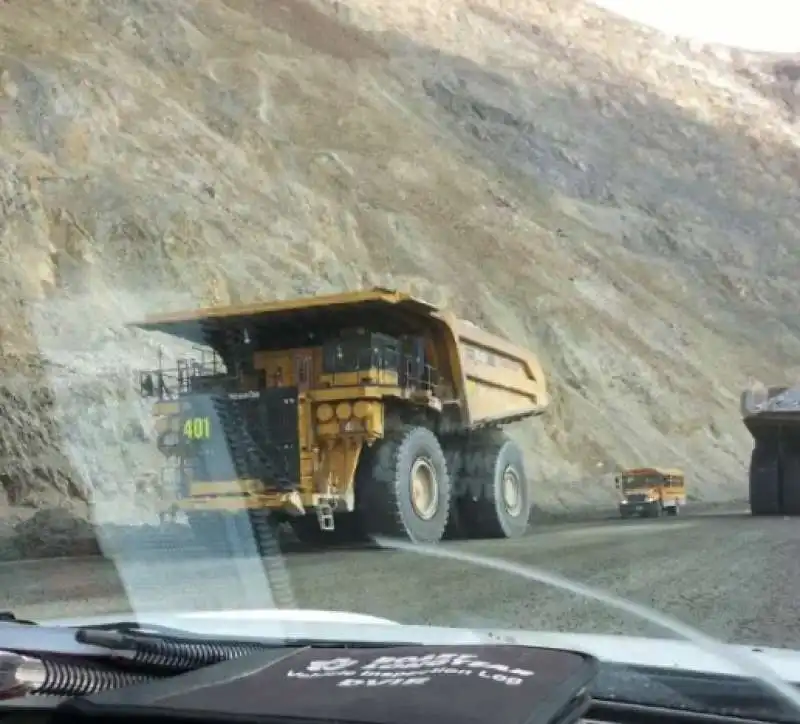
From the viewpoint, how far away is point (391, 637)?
2689 millimetres

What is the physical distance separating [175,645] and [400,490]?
7021 mm

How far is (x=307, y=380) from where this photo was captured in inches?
375

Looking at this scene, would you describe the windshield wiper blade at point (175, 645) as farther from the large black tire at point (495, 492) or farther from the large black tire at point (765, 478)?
the large black tire at point (765, 478)

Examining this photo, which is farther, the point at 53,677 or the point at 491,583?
the point at 491,583

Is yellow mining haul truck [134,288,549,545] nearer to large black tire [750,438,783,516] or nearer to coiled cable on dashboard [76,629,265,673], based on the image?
large black tire [750,438,783,516]

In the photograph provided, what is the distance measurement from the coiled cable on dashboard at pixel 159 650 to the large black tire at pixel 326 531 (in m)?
6.85

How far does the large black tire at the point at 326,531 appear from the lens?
30.5 ft

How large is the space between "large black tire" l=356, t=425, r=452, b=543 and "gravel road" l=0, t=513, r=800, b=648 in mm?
352

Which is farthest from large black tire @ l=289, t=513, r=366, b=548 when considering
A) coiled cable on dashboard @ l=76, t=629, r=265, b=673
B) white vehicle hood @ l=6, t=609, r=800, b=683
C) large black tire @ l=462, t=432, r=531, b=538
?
coiled cable on dashboard @ l=76, t=629, r=265, b=673

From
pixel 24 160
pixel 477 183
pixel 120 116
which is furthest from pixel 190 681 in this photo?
pixel 477 183

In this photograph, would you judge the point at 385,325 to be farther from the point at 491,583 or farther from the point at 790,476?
the point at 790,476

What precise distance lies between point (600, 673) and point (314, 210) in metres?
20.7

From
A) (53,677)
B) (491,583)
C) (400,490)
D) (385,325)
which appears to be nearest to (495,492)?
(400,490)

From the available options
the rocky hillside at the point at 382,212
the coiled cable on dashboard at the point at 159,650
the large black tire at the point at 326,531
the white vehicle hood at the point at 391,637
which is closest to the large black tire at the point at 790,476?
the rocky hillside at the point at 382,212
